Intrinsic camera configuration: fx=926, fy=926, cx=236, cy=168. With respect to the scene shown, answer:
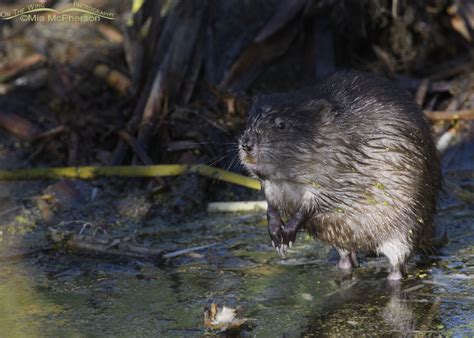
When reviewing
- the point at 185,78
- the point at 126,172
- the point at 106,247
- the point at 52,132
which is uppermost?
the point at 185,78

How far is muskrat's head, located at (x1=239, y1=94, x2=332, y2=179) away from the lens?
519 centimetres

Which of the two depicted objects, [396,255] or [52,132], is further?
[52,132]

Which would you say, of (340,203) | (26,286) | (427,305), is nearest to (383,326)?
(427,305)

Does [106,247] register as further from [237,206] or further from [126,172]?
[126,172]

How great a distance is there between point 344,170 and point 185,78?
304cm

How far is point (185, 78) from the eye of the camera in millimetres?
7984

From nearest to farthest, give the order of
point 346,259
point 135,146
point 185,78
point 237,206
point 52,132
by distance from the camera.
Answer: point 346,259, point 237,206, point 135,146, point 52,132, point 185,78

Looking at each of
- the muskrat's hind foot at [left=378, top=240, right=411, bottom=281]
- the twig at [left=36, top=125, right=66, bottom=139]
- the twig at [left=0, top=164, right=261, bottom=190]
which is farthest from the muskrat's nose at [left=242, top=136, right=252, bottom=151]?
the twig at [left=36, top=125, right=66, bottom=139]

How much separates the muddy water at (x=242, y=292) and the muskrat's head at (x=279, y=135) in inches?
26.3

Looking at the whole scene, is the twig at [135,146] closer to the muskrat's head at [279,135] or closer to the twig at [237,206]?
the twig at [237,206]

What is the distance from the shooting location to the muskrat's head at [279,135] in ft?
17.0

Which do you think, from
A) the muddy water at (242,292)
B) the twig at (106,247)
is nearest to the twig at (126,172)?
the muddy water at (242,292)

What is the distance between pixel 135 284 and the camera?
5266mm

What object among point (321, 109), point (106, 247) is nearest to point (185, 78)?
point (106, 247)
